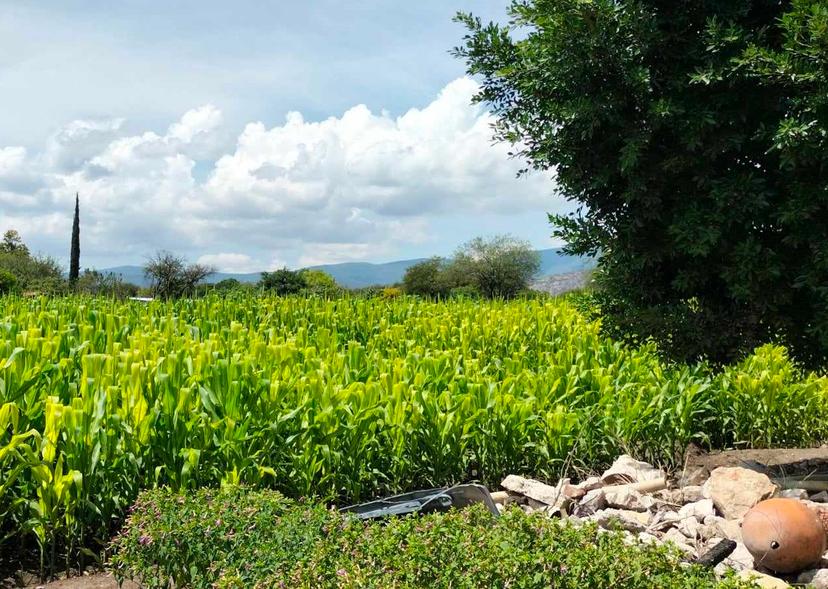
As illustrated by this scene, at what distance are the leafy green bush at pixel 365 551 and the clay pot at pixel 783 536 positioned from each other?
142cm

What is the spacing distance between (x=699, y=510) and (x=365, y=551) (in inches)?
121

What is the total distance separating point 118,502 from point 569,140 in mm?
3837

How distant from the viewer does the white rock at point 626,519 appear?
4695mm

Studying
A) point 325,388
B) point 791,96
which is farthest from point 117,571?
point 791,96

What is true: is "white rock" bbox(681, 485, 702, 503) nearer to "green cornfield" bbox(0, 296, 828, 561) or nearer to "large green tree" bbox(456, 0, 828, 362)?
"green cornfield" bbox(0, 296, 828, 561)

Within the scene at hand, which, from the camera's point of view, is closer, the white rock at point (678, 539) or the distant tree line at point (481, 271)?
the white rock at point (678, 539)

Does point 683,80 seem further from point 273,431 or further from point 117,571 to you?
point 117,571

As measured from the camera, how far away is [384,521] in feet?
13.2

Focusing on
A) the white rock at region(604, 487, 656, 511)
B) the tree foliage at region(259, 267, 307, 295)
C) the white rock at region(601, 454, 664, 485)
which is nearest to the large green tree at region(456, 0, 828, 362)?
the white rock at region(601, 454, 664, 485)

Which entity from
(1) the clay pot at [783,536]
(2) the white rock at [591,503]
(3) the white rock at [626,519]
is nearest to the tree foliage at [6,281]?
(2) the white rock at [591,503]

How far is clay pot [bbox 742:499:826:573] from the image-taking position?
4207 mm

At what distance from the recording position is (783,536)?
419 cm

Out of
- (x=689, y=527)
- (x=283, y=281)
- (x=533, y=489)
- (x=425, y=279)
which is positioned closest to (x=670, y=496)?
(x=689, y=527)

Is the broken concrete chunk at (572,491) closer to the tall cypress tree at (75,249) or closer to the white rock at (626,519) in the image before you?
the white rock at (626,519)
